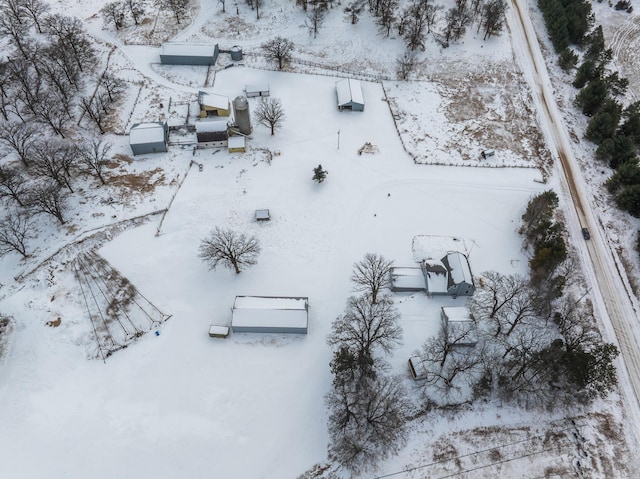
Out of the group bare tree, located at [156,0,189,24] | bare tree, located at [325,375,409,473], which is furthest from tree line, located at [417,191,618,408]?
bare tree, located at [156,0,189,24]

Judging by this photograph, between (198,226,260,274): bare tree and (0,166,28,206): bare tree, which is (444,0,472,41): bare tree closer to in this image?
(198,226,260,274): bare tree

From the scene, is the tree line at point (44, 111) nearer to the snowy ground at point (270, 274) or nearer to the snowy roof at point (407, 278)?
the snowy ground at point (270, 274)

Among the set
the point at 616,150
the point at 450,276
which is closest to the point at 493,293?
the point at 450,276

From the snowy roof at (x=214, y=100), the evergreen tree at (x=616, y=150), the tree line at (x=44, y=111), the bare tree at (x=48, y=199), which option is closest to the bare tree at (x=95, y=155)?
the tree line at (x=44, y=111)

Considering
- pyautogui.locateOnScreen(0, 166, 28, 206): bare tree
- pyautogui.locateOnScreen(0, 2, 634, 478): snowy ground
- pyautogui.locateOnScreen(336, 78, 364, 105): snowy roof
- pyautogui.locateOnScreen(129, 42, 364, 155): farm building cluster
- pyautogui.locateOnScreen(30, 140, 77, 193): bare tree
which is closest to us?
pyautogui.locateOnScreen(0, 2, 634, 478): snowy ground

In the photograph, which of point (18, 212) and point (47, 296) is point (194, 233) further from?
point (18, 212)

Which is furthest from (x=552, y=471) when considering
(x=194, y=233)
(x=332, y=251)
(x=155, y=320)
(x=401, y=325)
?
(x=194, y=233)
